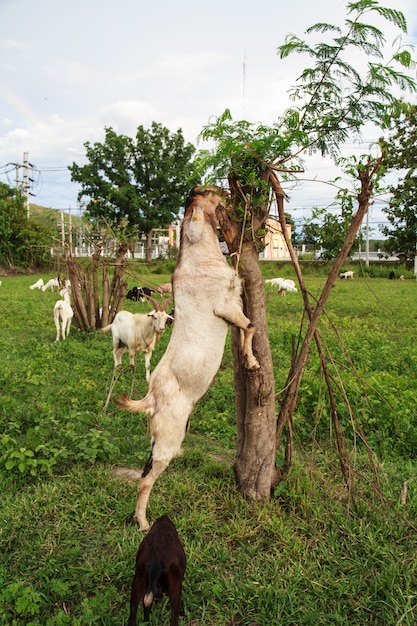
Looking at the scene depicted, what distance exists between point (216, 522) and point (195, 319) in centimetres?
170

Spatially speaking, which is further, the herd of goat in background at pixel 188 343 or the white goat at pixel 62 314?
the white goat at pixel 62 314

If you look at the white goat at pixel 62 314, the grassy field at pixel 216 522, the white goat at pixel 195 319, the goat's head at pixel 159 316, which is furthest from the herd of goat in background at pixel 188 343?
the white goat at pixel 62 314

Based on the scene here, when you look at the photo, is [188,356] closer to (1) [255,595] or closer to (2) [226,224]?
(2) [226,224]

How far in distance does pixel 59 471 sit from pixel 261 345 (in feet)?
7.77

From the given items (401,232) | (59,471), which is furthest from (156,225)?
(59,471)

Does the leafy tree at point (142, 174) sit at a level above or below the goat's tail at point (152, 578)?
above

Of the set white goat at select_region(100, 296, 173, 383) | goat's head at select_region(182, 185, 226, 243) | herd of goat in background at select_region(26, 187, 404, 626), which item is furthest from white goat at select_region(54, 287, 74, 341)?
goat's head at select_region(182, 185, 226, 243)

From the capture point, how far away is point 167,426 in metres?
2.73

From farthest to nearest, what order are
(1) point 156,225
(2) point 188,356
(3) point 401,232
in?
(1) point 156,225 → (3) point 401,232 → (2) point 188,356

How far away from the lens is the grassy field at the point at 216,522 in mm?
2639

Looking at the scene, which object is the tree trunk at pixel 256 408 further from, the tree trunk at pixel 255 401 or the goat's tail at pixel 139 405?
the goat's tail at pixel 139 405

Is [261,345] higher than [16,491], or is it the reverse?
[261,345]

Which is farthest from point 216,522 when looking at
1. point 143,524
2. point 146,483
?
point 146,483

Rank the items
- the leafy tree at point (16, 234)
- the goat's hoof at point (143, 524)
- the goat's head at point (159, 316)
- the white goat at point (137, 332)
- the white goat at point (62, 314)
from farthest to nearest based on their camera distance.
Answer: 1. the leafy tree at point (16, 234)
2. the white goat at point (62, 314)
3. the white goat at point (137, 332)
4. the goat's head at point (159, 316)
5. the goat's hoof at point (143, 524)
